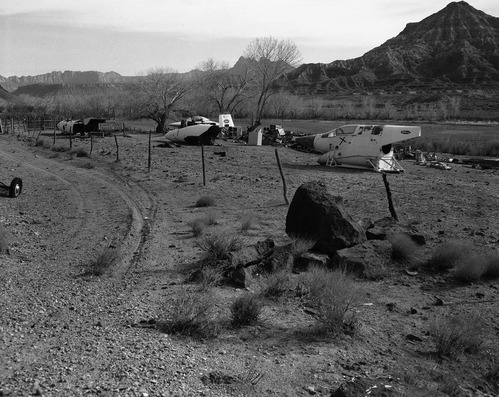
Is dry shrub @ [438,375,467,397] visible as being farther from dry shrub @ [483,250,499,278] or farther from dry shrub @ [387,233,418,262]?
dry shrub @ [387,233,418,262]

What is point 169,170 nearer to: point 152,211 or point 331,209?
point 152,211

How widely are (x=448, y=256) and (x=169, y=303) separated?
5.45 meters

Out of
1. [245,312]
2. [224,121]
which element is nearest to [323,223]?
[245,312]

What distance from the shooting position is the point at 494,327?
7.86 metres

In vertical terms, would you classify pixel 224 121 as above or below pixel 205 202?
above

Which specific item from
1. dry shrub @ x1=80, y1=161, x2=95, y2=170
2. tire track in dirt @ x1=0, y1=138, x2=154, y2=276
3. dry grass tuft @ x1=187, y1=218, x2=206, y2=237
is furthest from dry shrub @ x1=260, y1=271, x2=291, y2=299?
dry shrub @ x1=80, y1=161, x2=95, y2=170

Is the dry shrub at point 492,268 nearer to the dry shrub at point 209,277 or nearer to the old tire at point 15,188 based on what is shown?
the dry shrub at point 209,277

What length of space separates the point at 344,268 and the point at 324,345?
9.76 ft

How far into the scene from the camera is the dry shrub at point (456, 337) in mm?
6797

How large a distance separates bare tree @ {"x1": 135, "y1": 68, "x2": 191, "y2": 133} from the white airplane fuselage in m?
31.8

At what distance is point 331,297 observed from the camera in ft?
25.1

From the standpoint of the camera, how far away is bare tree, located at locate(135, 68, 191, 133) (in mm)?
58438

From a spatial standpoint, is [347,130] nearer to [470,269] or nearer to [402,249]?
[402,249]

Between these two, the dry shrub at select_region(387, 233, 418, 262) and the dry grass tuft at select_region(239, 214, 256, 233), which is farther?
the dry grass tuft at select_region(239, 214, 256, 233)
